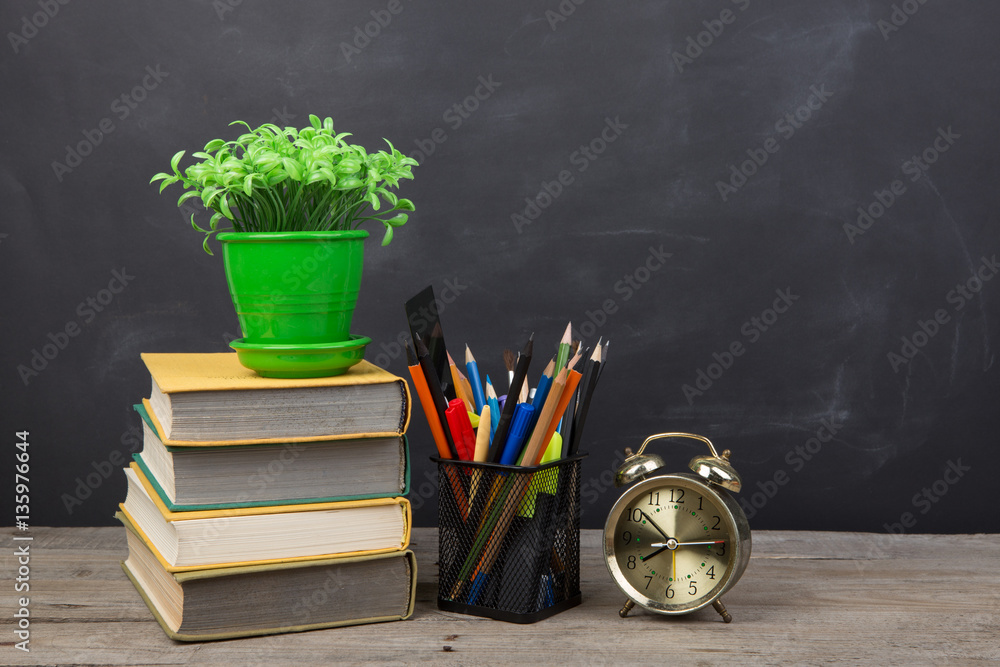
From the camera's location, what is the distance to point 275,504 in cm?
92

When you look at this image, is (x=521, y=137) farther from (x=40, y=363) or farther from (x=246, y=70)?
(x=40, y=363)

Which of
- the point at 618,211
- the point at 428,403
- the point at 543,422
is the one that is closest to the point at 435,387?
the point at 428,403

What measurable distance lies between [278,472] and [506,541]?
0.25m

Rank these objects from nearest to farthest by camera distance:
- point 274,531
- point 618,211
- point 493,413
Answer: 1. point 274,531
2. point 493,413
3. point 618,211

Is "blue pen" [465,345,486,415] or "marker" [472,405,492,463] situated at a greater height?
"blue pen" [465,345,486,415]

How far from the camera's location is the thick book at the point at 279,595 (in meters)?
0.88

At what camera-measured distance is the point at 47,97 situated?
1.36 meters

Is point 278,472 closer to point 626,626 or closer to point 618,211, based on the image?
point 626,626

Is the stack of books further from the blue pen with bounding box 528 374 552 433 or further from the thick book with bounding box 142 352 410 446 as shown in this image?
the blue pen with bounding box 528 374 552 433

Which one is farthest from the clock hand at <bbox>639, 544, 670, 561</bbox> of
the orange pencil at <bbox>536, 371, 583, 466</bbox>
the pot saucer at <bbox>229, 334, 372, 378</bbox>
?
the pot saucer at <bbox>229, 334, 372, 378</bbox>

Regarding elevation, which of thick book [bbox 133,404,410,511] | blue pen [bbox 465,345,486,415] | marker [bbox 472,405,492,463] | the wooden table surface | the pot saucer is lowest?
the wooden table surface

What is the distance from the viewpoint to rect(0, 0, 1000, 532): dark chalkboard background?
53.4 inches

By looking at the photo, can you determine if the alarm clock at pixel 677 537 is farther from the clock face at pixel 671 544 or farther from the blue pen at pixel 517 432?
the blue pen at pixel 517 432

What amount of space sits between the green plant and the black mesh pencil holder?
30 cm
